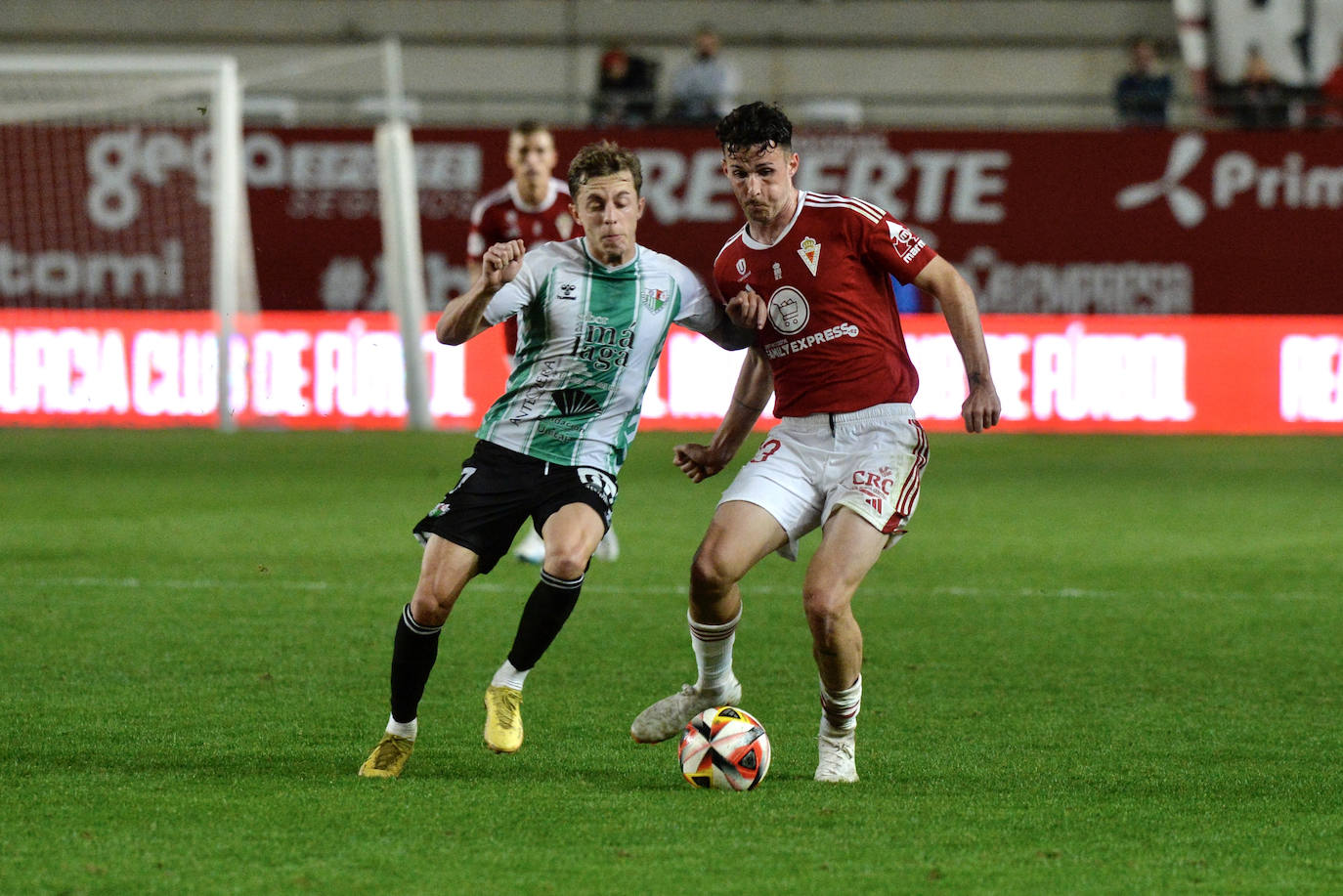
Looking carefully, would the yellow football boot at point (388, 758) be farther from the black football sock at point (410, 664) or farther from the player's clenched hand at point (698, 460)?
the player's clenched hand at point (698, 460)

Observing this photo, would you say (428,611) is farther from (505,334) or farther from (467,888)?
(505,334)

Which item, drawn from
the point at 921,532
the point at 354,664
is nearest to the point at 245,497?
the point at 921,532

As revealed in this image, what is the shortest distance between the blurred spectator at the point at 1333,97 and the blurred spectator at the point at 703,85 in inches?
257

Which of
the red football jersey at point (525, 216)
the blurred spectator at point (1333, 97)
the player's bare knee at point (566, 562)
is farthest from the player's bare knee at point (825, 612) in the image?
the blurred spectator at point (1333, 97)

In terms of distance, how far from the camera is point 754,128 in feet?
18.2

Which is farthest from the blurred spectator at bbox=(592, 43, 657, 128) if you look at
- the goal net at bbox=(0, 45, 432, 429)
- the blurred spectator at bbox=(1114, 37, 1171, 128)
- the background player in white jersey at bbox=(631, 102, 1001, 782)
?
the background player in white jersey at bbox=(631, 102, 1001, 782)

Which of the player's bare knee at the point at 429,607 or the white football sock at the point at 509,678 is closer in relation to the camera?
the player's bare knee at the point at 429,607

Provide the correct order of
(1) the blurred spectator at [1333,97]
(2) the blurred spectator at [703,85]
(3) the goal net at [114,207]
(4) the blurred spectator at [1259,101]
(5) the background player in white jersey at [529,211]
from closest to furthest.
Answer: (5) the background player in white jersey at [529,211] < (3) the goal net at [114,207] < (1) the blurred spectator at [1333,97] < (2) the blurred spectator at [703,85] < (4) the blurred spectator at [1259,101]

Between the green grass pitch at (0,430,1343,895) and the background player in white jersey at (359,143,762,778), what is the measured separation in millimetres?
336

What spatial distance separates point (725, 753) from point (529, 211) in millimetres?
6038

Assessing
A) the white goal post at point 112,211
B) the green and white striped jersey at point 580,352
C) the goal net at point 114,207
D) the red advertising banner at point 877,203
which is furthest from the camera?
the red advertising banner at point 877,203

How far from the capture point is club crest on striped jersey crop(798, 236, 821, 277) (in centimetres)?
579

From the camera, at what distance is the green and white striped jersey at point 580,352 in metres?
5.74

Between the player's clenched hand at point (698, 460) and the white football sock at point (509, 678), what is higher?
the player's clenched hand at point (698, 460)
